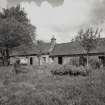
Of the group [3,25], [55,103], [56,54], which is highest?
[3,25]

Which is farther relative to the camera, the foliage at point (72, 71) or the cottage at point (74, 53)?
the cottage at point (74, 53)

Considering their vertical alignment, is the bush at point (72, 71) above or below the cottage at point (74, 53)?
below

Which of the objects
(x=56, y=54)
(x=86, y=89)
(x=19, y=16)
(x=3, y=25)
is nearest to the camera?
(x=86, y=89)

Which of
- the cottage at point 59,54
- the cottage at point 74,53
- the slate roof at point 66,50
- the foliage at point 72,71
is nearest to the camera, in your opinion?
the foliage at point 72,71

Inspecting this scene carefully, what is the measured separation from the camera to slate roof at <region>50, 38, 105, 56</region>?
88.0 ft

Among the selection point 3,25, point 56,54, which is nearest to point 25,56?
point 56,54

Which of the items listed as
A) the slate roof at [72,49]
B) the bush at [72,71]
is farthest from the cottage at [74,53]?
the bush at [72,71]

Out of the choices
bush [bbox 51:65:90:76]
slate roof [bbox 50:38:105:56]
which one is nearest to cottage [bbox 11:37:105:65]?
slate roof [bbox 50:38:105:56]

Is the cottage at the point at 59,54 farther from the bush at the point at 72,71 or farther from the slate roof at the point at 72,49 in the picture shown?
the bush at the point at 72,71

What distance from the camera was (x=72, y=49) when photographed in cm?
3112

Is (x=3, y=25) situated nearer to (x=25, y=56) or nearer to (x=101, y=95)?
(x=25, y=56)

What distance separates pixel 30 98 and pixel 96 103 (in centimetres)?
312

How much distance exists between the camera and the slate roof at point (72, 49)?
2683 centimetres

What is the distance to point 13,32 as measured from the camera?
2709cm
